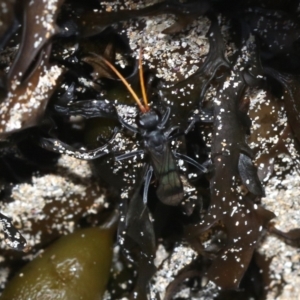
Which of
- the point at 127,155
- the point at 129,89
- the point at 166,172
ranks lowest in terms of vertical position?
the point at 166,172

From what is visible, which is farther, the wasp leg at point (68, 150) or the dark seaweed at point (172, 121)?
the wasp leg at point (68, 150)

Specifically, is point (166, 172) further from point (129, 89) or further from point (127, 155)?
point (129, 89)

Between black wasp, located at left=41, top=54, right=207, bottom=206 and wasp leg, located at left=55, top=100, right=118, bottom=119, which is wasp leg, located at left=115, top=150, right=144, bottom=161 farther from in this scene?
wasp leg, located at left=55, top=100, right=118, bottom=119

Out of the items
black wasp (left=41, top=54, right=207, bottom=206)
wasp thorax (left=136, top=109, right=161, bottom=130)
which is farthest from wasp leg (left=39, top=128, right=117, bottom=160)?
wasp thorax (left=136, top=109, right=161, bottom=130)

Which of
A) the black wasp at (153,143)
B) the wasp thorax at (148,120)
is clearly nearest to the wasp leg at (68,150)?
the black wasp at (153,143)

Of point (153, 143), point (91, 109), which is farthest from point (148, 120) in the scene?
point (91, 109)

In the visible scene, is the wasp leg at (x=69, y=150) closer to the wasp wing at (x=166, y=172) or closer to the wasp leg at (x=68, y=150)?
the wasp leg at (x=68, y=150)
